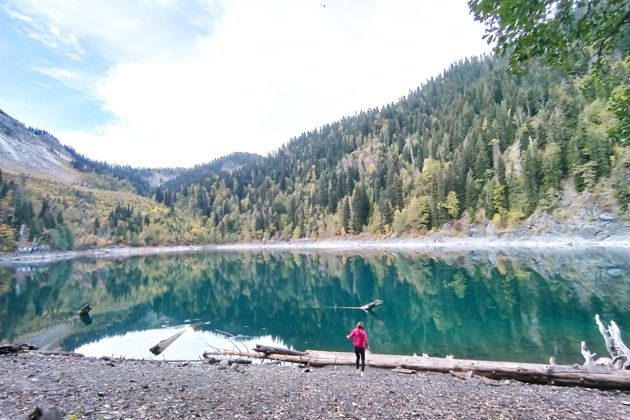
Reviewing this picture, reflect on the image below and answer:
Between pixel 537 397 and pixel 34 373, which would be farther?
pixel 34 373

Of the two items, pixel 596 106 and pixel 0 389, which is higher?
pixel 596 106

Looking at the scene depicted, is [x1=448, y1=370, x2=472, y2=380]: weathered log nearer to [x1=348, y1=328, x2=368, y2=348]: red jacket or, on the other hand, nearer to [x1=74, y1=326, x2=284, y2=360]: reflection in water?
[x1=348, y1=328, x2=368, y2=348]: red jacket

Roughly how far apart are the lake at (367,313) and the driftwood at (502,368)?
164 inches

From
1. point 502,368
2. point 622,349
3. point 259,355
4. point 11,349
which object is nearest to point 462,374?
point 502,368

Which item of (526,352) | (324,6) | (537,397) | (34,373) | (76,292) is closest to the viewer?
(324,6)

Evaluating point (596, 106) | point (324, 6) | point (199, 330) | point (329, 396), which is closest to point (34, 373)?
point (329, 396)

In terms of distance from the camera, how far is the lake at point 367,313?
75.2 feet

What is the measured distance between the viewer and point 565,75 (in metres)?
7.67

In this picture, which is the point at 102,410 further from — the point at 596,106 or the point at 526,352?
the point at 596,106

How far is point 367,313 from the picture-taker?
107 feet

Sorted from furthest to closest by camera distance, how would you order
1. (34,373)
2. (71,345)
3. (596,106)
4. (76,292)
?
(596,106) → (76,292) → (71,345) → (34,373)

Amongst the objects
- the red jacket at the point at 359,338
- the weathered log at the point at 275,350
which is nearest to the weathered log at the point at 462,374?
the red jacket at the point at 359,338

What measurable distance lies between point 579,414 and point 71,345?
30.2m

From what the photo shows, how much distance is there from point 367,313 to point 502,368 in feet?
61.3
